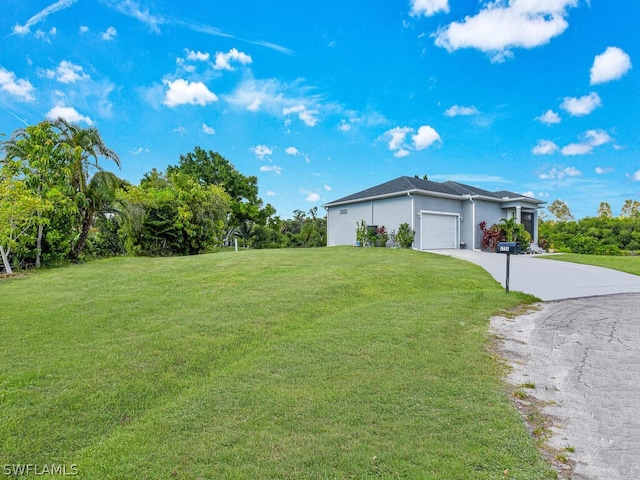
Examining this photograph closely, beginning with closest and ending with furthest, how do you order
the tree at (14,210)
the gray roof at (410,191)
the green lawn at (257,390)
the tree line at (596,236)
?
the green lawn at (257,390), the tree at (14,210), the gray roof at (410,191), the tree line at (596,236)

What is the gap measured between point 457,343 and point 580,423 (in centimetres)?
166

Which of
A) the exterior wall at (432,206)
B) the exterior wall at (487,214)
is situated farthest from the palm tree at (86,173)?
the exterior wall at (487,214)

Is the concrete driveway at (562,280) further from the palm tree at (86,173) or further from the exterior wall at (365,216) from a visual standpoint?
the palm tree at (86,173)

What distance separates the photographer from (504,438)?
2271 millimetres

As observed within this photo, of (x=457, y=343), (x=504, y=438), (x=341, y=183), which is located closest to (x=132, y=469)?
(x=504, y=438)

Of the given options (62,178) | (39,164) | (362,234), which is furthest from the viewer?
(362,234)

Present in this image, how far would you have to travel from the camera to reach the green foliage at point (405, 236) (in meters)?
16.6

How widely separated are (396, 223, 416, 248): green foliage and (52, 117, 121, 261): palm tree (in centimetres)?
1317

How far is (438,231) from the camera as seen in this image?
1788 cm

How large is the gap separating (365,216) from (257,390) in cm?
1699

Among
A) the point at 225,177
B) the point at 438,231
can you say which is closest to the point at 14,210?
the point at 438,231

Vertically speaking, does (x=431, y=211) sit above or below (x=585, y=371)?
above

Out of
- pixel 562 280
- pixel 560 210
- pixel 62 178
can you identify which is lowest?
pixel 562 280

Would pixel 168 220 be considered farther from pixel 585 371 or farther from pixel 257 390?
pixel 585 371
